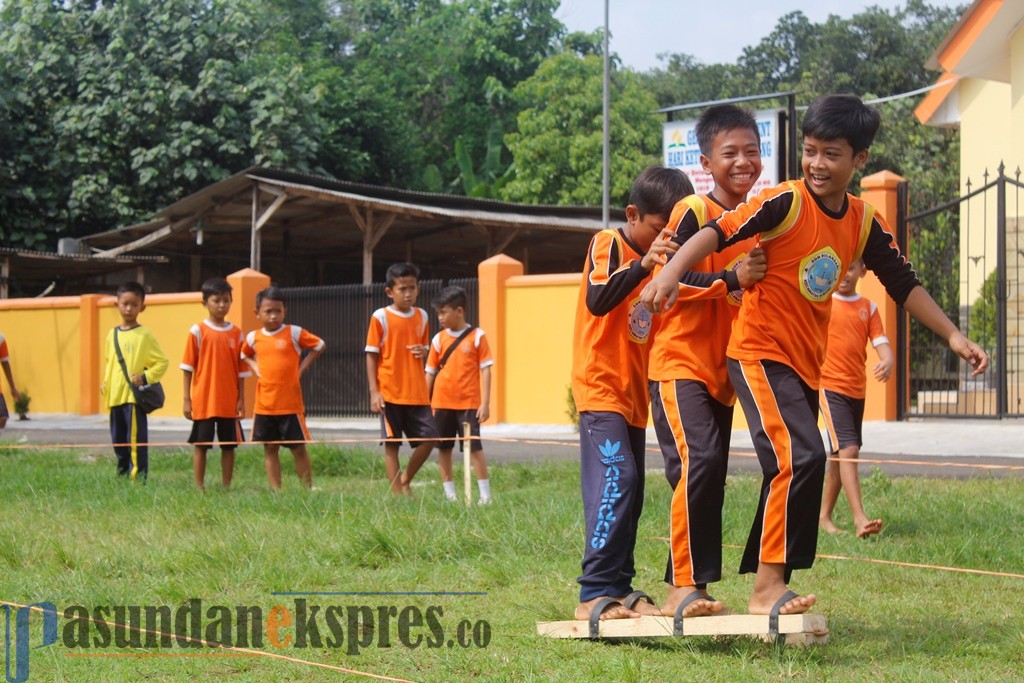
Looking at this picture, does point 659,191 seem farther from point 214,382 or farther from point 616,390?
point 214,382

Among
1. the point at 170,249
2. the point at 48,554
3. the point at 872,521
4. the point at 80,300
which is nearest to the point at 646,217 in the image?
the point at 872,521

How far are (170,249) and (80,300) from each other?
14.3 feet

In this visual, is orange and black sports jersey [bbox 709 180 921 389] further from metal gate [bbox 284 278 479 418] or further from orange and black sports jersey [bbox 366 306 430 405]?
metal gate [bbox 284 278 479 418]

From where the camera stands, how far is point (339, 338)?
807 inches

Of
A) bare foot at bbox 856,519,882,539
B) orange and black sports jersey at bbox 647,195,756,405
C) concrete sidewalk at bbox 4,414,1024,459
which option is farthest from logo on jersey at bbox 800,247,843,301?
concrete sidewalk at bbox 4,414,1024,459

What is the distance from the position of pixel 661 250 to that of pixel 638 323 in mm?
552

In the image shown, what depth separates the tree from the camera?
3509 cm

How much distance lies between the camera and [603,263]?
4656 mm

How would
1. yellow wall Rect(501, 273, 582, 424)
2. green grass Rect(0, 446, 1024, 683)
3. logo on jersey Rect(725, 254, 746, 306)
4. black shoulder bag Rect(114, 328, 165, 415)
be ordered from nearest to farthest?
green grass Rect(0, 446, 1024, 683)
logo on jersey Rect(725, 254, 746, 306)
black shoulder bag Rect(114, 328, 165, 415)
yellow wall Rect(501, 273, 582, 424)

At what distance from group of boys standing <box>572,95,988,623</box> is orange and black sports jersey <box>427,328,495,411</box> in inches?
170

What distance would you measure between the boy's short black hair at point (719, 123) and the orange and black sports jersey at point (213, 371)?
567cm

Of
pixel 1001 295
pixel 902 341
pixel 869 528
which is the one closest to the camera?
pixel 869 528

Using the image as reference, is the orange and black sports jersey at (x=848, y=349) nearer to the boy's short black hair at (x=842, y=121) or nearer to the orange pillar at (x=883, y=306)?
the boy's short black hair at (x=842, y=121)

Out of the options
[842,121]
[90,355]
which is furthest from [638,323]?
[90,355]
